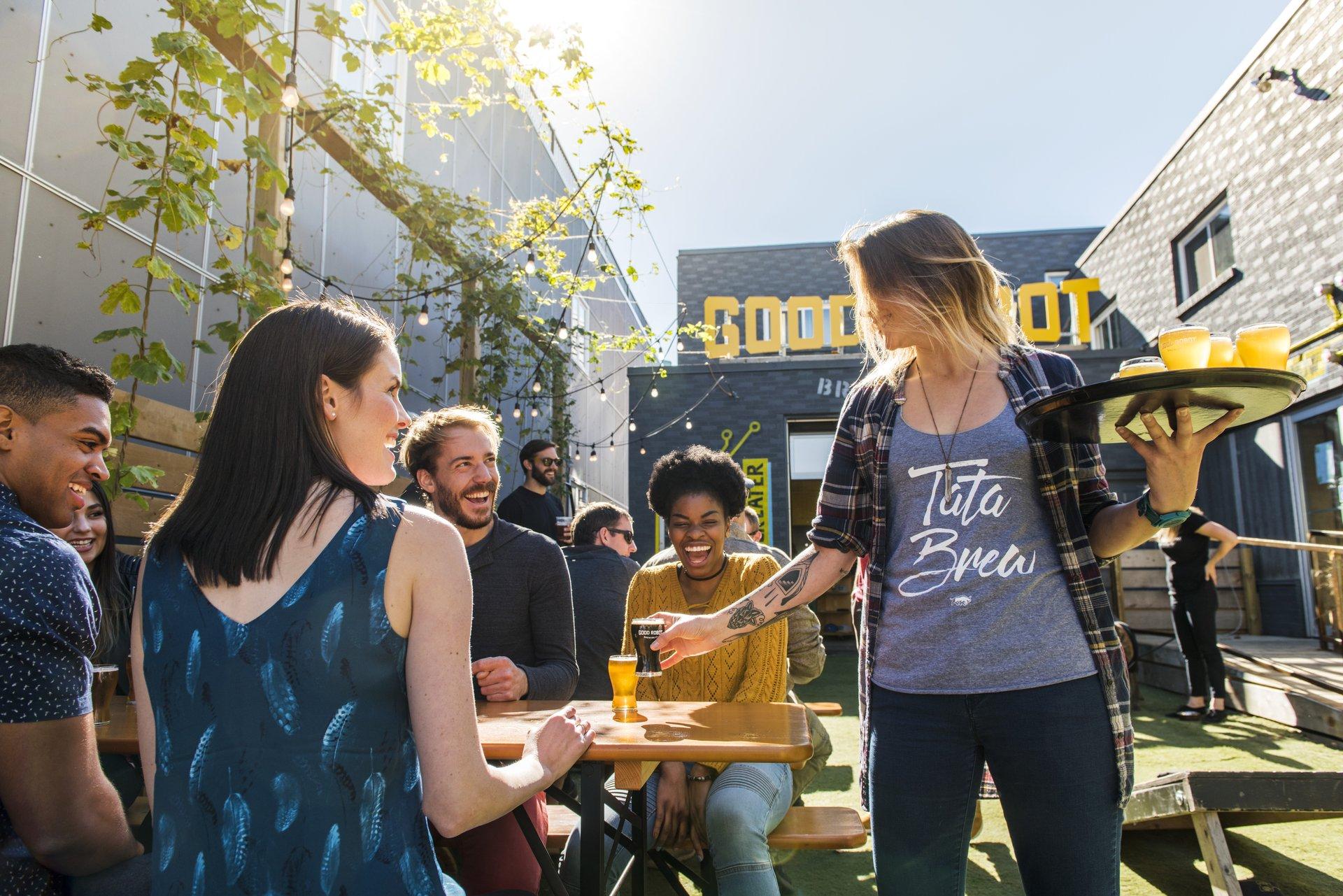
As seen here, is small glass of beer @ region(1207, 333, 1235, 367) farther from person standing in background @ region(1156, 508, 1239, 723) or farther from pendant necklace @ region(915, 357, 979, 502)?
person standing in background @ region(1156, 508, 1239, 723)

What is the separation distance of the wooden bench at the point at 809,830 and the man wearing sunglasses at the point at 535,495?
3271mm

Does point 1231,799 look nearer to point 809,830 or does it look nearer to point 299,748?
point 809,830

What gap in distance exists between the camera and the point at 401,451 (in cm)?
284

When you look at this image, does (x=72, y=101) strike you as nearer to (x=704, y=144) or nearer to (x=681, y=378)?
(x=704, y=144)

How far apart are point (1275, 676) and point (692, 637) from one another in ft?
20.2

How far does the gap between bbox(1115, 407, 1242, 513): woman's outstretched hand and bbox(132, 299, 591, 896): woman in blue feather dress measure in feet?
3.66

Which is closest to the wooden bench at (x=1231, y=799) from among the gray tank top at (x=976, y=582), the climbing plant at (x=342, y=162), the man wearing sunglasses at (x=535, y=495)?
the gray tank top at (x=976, y=582)

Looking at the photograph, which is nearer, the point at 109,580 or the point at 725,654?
the point at 725,654

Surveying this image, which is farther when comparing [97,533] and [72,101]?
[72,101]

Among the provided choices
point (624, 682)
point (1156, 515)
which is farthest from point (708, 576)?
point (1156, 515)

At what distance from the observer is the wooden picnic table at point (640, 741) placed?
1601 millimetres

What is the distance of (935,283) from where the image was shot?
1.58m

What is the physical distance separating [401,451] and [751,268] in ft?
50.7

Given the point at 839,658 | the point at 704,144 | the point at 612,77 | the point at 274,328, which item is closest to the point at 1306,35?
the point at 704,144
